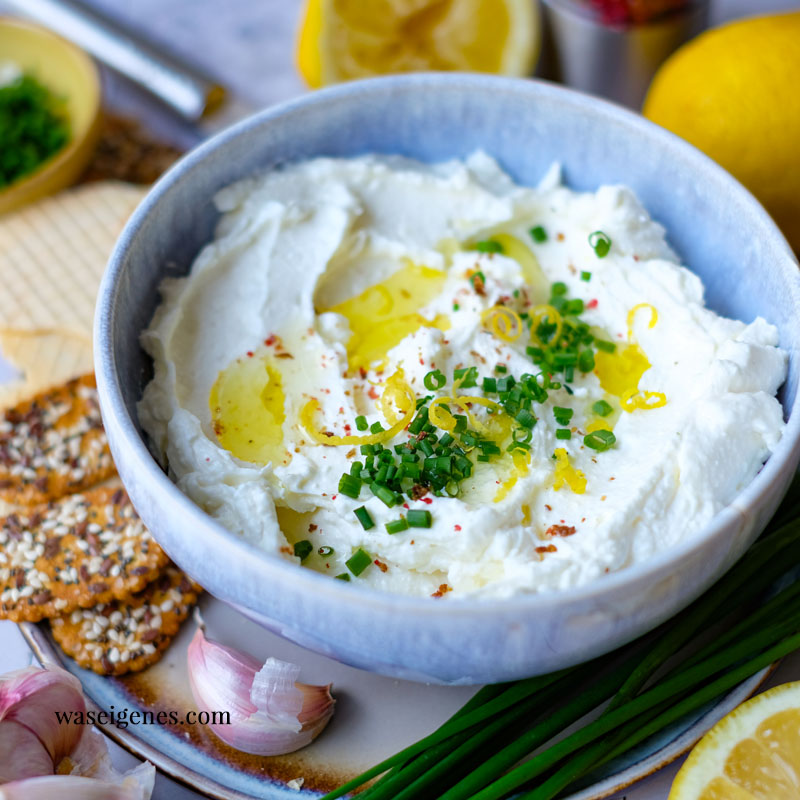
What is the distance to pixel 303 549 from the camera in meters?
2.34

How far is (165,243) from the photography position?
2824 mm

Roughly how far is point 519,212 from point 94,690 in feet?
5.88

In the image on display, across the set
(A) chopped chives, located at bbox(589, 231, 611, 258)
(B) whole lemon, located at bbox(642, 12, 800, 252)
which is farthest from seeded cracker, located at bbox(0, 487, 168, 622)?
(B) whole lemon, located at bbox(642, 12, 800, 252)

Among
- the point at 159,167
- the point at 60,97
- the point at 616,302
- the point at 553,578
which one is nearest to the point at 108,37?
the point at 60,97

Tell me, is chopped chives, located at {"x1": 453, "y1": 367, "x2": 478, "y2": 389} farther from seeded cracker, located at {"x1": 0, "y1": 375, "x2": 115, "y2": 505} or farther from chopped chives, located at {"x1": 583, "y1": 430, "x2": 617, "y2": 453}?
seeded cracker, located at {"x1": 0, "y1": 375, "x2": 115, "y2": 505}

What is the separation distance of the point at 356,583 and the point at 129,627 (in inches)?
26.2

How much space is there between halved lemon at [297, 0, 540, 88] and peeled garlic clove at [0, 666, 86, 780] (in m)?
2.50

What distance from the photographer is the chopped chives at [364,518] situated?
2314mm

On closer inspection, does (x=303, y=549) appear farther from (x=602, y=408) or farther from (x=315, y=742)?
(x=602, y=408)

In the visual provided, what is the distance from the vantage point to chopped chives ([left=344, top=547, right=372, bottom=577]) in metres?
2.27

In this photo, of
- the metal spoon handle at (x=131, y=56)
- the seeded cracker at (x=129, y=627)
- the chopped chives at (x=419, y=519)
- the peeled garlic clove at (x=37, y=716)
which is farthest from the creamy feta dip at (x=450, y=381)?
the metal spoon handle at (x=131, y=56)

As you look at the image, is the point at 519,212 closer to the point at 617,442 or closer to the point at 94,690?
the point at 617,442

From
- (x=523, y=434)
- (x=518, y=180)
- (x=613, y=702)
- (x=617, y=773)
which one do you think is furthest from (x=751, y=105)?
(x=617, y=773)

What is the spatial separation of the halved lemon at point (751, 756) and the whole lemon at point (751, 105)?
174 cm
